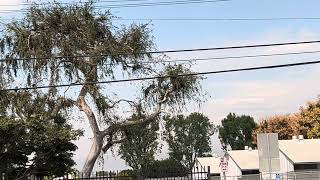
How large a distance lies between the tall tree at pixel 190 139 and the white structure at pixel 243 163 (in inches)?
1557

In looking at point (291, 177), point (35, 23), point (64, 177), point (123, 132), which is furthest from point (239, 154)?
point (64, 177)

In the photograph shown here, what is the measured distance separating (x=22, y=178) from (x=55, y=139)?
217cm

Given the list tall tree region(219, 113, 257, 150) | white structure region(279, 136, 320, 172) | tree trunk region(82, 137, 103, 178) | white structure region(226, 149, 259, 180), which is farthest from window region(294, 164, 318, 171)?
tall tree region(219, 113, 257, 150)

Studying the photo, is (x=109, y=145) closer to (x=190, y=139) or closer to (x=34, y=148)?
(x=34, y=148)

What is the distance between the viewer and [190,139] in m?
111

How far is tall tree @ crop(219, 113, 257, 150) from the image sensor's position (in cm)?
12050

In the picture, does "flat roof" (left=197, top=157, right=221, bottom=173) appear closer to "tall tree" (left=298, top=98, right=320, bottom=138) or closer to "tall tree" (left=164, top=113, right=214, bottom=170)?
"tall tree" (left=298, top=98, right=320, bottom=138)

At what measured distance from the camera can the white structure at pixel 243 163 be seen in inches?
2532

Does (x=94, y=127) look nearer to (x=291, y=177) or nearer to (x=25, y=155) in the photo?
(x=25, y=155)

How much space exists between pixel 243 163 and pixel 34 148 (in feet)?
Answer: 140

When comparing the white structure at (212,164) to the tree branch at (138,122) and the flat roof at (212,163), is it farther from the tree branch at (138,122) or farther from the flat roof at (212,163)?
the tree branch at (138,122)

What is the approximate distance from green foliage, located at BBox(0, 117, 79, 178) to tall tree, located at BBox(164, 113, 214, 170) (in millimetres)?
82199

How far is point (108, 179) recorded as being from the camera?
1016 inches

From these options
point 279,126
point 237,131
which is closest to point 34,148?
point 279,126
